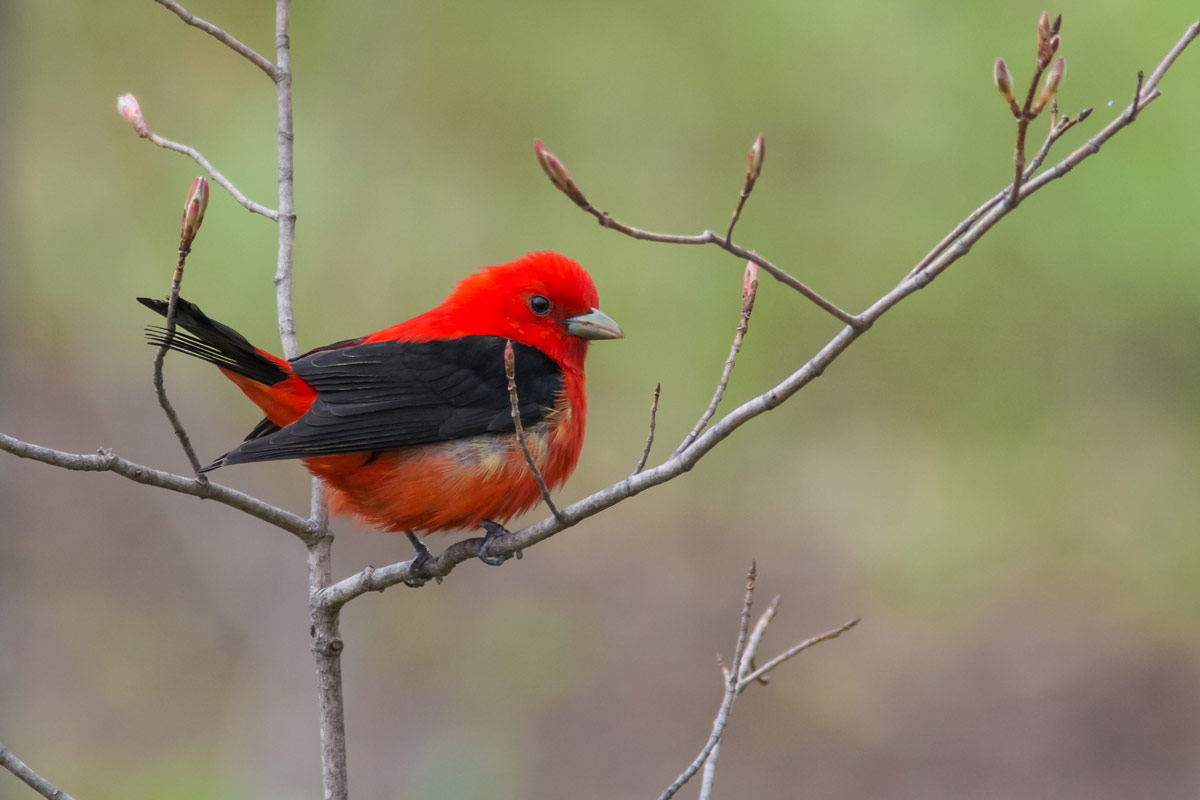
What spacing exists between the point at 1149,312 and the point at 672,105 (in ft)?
12.4

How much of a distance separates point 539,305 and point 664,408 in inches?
187

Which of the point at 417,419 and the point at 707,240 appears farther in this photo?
the point at 417,419

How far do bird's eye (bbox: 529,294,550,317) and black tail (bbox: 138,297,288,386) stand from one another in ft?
3.30

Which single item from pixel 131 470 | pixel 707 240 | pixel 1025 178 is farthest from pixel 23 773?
pixel 1025 178

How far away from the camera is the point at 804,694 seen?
7262 millimetres

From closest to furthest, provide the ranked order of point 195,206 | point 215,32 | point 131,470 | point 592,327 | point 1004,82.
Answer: point 1004,82 → point 195,206 → point 131,470 → point 215,32 → point 592,327

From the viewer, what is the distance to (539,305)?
172 inches

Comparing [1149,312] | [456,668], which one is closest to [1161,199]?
[1149,312]

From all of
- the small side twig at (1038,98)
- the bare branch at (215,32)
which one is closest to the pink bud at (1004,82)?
the small side twig at (1038,98)

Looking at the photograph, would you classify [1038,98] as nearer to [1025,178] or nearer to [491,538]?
[1025,178]

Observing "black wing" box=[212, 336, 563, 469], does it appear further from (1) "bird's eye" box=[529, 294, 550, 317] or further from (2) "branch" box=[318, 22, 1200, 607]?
(2) "branch" box=[318, 22, 1200, 607]

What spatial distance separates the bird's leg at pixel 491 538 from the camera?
327 centimetres

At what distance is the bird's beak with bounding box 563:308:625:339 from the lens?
436 centimetres

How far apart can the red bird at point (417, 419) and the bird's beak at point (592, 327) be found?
175 millimetres
